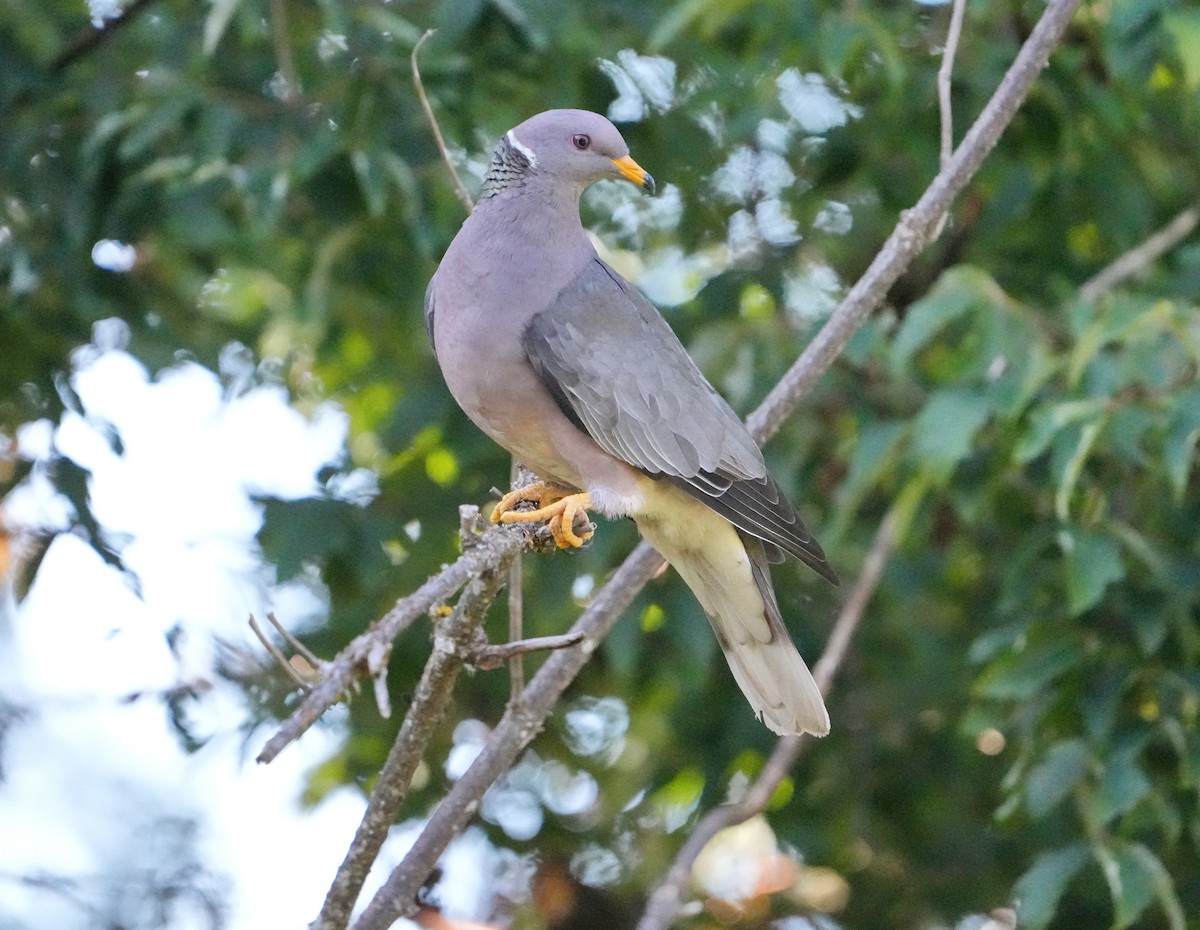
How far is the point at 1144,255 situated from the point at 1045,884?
1.74m

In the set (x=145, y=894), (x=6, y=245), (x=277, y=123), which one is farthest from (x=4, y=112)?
(x=145, y=894)

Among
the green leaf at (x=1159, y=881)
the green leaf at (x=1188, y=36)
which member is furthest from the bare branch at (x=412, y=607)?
the green leaf at (x=1188, y=36)

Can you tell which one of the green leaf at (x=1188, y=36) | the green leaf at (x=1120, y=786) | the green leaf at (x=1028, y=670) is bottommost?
the green leaf at (x=1120, y=786)

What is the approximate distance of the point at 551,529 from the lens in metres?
2.78

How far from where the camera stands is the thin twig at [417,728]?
211 centimetres

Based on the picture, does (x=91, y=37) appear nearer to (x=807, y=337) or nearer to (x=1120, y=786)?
(x=807, y=337)

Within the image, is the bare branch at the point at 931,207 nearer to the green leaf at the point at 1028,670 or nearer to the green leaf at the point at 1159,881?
the green leaf at the point at 1028,670

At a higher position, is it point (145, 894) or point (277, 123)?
point (277, 123)

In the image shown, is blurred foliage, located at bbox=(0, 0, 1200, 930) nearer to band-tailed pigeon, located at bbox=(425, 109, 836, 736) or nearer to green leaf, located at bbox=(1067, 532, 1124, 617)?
green leaf, located at bbox=(1067, 532, 1124, 617)

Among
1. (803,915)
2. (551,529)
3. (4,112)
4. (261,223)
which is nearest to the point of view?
(551,529)

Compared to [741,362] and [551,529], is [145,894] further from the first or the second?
[741,362]

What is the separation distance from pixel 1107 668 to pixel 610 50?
2.05m

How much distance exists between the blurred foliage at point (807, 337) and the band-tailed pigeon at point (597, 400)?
1.36 feet

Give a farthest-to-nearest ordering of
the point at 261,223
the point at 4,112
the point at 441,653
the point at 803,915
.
Result: the point at 803,915, the point at 4,112, the point at 261,223, the point at 441,653
